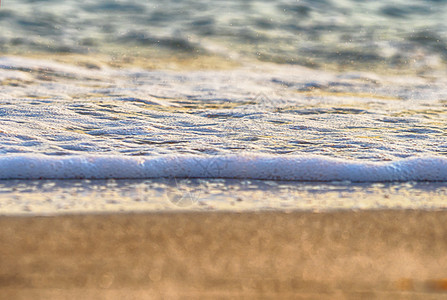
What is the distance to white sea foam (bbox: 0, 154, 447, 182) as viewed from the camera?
7.14 ft

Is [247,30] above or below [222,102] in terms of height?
above

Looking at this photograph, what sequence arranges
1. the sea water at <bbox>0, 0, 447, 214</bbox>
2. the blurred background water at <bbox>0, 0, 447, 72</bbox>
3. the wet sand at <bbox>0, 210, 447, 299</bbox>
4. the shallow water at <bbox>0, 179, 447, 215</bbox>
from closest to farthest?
the wet sand at <bbox>0, 210, 447, 299</bbox> → the shallow water at <bbox>0, 179, 447, 215</bbox> → the sea water at <bbox>0, 0, 447, 214</bbox> → the blurred background water at <bbox>0, 0, 447, 72</bbox>

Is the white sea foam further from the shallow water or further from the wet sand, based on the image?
the wet sand

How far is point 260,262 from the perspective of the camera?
4.74 ft

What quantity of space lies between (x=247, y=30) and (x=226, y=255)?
18.1 ft

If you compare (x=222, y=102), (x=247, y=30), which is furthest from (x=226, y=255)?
(x=247, y=30)

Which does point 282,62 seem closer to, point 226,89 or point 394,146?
point 226,89

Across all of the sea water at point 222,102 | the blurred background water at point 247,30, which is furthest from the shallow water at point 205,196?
the blurred background water at point 247,30

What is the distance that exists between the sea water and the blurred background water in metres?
0.03

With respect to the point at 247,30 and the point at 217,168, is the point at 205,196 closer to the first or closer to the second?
the point at 217,168

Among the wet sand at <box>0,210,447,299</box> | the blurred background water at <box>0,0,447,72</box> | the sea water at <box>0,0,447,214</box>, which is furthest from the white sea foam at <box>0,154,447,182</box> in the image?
the blurred background water at <box>0,0,447,72</box>

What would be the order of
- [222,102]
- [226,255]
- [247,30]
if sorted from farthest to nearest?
[247,30]
[222,102]
[226,255]

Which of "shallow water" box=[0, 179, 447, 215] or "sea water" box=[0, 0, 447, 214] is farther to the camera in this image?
"sea water" box=[0, 0, 447, 214]

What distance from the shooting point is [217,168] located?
7.27 feet
